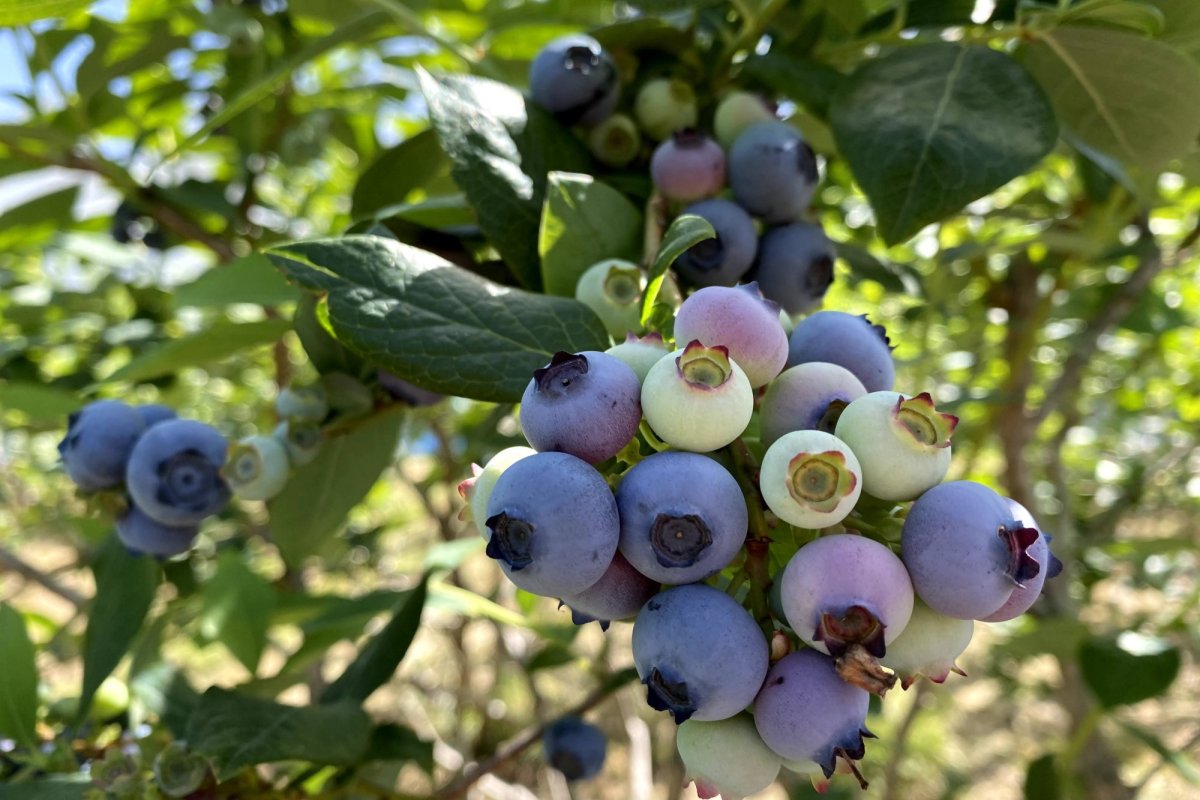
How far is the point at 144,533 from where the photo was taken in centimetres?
98

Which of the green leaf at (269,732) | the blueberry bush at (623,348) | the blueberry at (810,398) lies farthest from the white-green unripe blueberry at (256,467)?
the blueberry at (810,398)

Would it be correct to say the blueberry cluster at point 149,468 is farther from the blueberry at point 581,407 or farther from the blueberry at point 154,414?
the blueberry at point 581,407

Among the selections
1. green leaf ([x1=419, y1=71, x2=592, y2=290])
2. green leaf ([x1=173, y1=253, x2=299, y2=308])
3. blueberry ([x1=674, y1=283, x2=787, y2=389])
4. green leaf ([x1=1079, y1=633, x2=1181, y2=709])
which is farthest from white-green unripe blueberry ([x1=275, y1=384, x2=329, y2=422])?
green leaf ([x1=1079, y1=633, x2=1181, y2=709])

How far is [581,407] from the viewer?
1.72 feet

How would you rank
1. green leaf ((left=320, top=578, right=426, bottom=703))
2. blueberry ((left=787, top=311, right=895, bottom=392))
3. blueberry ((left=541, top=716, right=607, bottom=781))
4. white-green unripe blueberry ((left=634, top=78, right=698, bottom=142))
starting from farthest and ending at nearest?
blueberry ((left=541, top=716, right=607, bottom=781))
green leaf ((left=320, top=578, right=426, bottom=703))
white-green unripe blueberry ((left=634, top=78, right=698, bottom=142))
blueberry ((left=787, top=311, right=895, bottom=392))

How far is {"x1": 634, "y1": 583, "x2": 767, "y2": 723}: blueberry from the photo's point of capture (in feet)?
1.64

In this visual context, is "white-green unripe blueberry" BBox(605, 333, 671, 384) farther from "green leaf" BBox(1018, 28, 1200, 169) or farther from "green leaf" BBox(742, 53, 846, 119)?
"green leaf" BBox(1018, 28, 1200, 169)

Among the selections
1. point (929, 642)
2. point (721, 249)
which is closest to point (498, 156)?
point (721, 249)

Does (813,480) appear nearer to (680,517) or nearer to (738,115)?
(680,517)

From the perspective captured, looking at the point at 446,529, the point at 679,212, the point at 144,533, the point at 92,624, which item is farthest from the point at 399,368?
the point at 446,529

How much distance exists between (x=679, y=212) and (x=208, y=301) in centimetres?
55

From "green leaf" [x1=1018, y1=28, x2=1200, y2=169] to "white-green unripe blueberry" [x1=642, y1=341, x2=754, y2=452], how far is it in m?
0.64

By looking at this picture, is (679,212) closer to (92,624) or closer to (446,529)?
(92,624)

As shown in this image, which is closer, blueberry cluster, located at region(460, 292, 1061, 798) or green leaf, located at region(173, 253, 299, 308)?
blueberry cluster, located at region(460, 292, 1061, 798)
